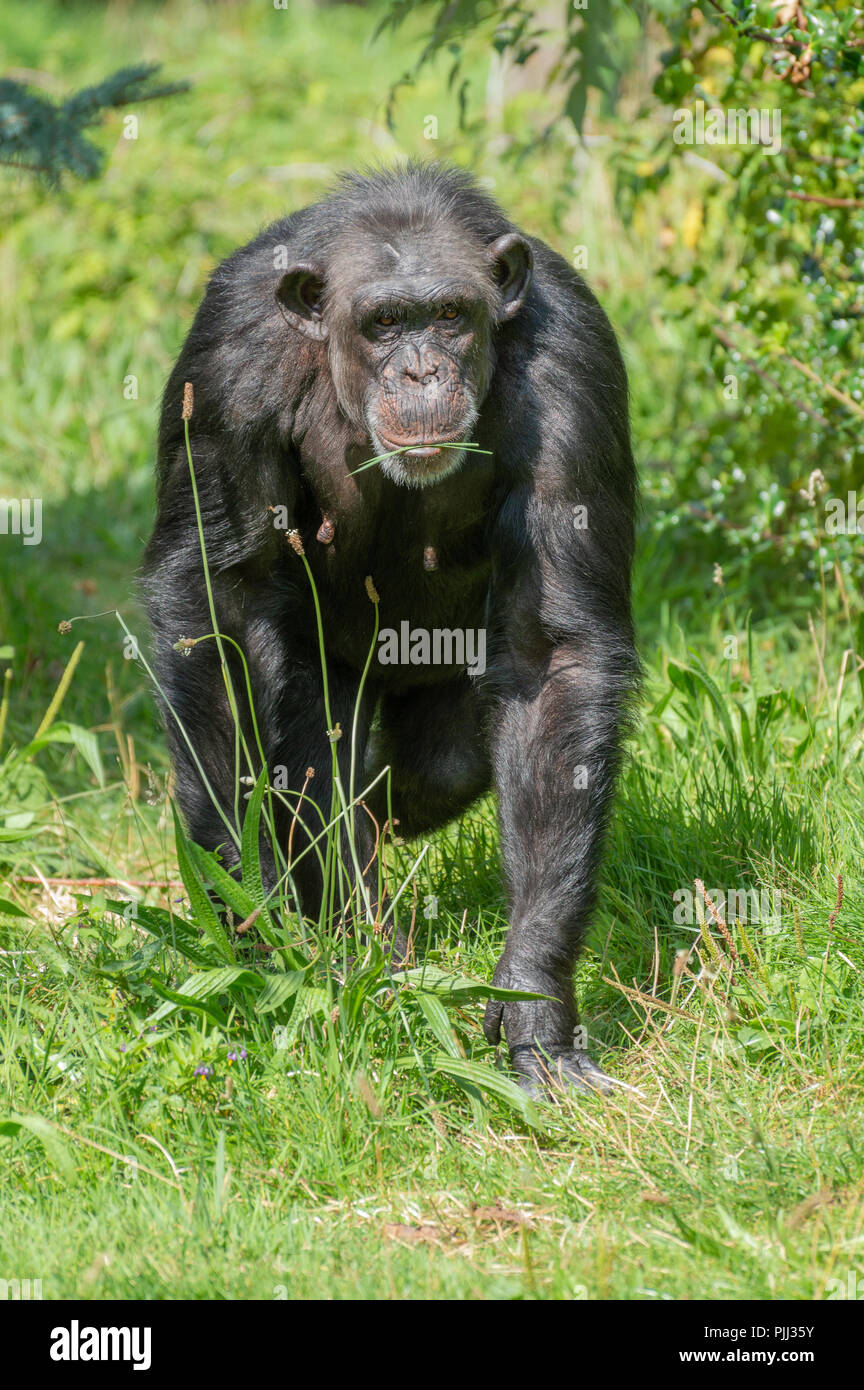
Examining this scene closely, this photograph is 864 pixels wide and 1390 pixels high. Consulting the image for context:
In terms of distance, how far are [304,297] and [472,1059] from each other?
2228 millimetres

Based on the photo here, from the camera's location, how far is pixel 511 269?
457 centimetres

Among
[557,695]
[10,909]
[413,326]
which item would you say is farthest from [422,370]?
[10,909]

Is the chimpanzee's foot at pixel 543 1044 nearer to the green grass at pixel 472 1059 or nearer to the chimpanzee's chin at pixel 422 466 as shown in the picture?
the green grass at pixel 472 1059

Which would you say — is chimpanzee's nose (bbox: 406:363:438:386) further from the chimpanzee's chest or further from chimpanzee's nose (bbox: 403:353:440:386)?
the chimpanzee's chest

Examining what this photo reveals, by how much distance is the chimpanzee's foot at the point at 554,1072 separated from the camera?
404cm

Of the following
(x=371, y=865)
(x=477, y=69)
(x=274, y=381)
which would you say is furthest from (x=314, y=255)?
(x=477, y=69)

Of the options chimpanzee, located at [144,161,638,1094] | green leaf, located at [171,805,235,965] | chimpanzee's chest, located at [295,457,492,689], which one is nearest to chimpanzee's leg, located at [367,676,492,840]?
chimpanzee, located at [144,161,638,1094]

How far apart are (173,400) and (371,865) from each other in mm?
1593

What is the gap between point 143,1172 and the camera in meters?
3.70

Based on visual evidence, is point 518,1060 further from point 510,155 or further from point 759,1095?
point 510,155

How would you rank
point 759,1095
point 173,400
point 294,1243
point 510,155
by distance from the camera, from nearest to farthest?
1. point 294,1243
2. point 759,1095
3. point 173,400
4. point 510,155

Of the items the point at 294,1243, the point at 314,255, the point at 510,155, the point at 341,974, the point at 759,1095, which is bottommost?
the point at 294,1243

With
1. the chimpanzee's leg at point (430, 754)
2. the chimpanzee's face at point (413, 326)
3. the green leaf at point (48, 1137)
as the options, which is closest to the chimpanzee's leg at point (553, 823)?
the chimpanzee's leg at point (430, 754)

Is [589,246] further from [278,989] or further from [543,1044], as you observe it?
[278,989]
